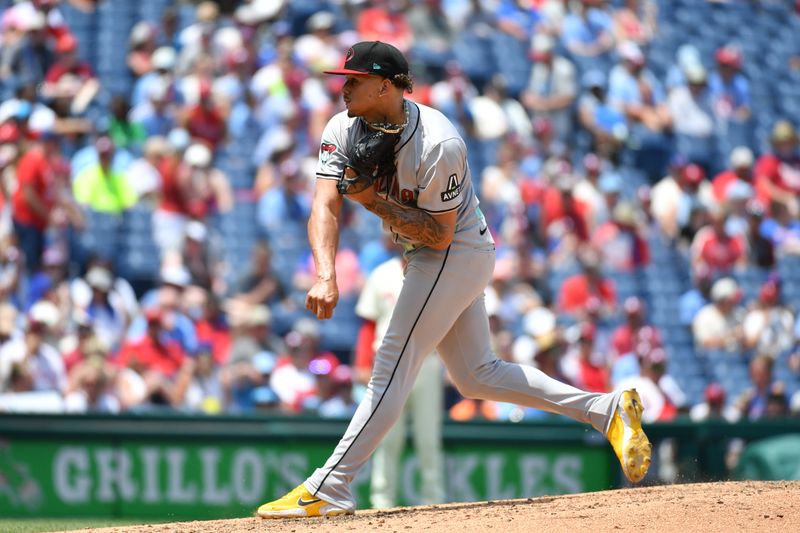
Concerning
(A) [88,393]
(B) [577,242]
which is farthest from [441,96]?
(A) [88,393]

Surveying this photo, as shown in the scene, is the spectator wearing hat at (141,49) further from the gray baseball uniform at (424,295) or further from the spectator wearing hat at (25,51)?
the gray baseball uniform at (424,295)

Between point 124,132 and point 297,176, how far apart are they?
1664 millimetres

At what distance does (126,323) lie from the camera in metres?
10.2

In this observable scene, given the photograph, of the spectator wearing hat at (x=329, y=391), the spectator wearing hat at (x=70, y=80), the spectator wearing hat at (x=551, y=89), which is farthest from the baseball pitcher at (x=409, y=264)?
the spectator wearing hat at (x=551, y=89)

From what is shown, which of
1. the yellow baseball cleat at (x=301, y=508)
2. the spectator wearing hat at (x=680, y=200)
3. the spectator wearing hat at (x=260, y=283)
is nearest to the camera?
the yellow baseball cleat at (x=301, y=508)

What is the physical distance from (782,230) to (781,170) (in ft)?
2.57

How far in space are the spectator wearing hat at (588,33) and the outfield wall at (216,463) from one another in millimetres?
6320

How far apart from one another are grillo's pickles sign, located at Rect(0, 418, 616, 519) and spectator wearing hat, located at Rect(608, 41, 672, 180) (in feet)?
18.7

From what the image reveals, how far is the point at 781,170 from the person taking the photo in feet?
45.5

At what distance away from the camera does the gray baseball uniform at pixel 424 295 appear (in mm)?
4734

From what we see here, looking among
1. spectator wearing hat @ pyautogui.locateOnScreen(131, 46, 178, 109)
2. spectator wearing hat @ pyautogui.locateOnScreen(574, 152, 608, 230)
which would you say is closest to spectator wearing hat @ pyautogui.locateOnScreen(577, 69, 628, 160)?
spectator wearing hat @ pyautogui.locateOnScreen(574, 152, 608, 230)

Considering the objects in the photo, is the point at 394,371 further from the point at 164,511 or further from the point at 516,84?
the point at 516,84

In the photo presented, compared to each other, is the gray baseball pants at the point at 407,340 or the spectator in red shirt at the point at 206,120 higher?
the gray baseball pants at the point at 407,340

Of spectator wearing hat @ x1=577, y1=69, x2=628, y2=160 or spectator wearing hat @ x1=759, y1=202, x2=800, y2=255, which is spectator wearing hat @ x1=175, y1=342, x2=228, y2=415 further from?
spectator wearing hat @ x1=759, y1=202, x2=800, y2=255
